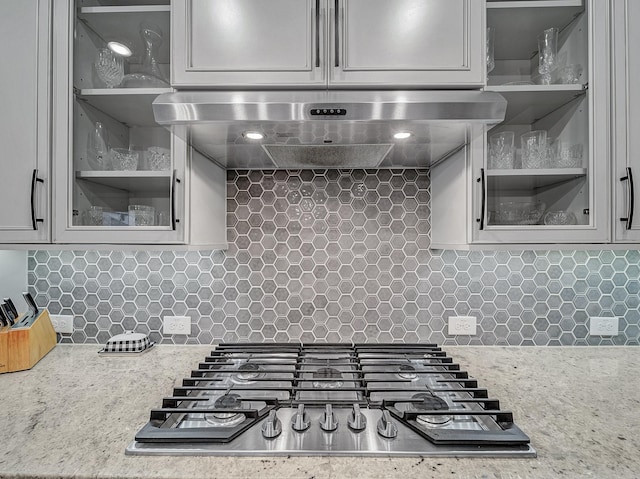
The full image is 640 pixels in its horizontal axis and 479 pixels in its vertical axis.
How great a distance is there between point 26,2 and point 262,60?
0.85 m

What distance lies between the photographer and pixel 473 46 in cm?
118

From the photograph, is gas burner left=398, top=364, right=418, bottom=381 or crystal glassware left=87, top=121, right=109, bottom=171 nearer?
gas burner left=398, top=364, right=418, bottom=381

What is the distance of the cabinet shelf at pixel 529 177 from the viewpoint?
1244 millimetres

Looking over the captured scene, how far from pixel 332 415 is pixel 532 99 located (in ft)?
4.10

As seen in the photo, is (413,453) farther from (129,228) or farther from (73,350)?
(73,350)

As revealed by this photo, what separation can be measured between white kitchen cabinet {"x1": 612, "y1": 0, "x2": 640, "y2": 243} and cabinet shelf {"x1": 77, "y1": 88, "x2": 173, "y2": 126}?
1.53 metres

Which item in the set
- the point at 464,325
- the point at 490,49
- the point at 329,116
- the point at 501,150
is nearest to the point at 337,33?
the point at 329,116

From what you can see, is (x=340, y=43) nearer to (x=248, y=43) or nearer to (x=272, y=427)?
(x=248, y=43)

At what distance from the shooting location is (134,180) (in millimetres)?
1287

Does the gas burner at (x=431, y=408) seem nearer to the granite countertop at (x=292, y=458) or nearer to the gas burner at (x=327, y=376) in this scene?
the granite countertop at (x=292, y=458)

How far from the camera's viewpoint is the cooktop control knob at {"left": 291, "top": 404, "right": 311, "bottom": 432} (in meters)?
0.88

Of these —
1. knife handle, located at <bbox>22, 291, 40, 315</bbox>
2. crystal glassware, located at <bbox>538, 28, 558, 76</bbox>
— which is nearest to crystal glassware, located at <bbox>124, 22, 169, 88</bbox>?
knife handle, located at <bbox>22, 291, 40, 315</bbox>

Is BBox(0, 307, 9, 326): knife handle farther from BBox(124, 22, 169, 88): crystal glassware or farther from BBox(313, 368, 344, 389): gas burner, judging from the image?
BBox(313, 368, 344, 389): gas burner

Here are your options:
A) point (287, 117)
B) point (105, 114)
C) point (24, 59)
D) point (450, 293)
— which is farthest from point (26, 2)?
point (450, 293)
